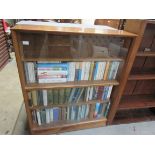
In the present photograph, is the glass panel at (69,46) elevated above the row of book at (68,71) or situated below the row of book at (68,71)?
above

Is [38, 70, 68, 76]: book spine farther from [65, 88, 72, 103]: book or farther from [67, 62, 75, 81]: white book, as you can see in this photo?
[65, 88, 72, 103]: book

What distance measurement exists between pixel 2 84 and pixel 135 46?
2.34 meters

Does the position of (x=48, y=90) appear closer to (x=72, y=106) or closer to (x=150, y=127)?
(x=72, y=106)

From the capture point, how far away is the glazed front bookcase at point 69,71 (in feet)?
3.59

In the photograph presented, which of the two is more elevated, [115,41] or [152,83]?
[115,41]

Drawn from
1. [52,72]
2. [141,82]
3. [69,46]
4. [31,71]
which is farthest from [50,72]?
[141,82]

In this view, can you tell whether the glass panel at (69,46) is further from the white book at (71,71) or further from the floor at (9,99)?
the floor at (9,99)

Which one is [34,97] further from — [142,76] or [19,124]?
[142,76]

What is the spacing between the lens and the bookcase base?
1.55 metres

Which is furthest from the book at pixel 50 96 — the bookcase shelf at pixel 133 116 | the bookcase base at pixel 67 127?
the bookcase shelf at pixel 133 116

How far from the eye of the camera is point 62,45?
1.16 m

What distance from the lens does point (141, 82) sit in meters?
1.76

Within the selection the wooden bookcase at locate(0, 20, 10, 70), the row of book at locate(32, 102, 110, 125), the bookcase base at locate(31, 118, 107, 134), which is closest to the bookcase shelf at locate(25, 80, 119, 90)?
the row of book at locate(32, 102, 110, 125)
